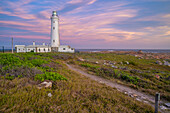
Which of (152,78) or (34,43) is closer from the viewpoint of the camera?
(152,78)

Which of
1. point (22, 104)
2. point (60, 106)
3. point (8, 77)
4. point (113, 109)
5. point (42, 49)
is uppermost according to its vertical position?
point (42, 49)

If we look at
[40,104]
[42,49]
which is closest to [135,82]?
[40,104]

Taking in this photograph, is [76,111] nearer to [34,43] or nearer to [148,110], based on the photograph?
[148,110]

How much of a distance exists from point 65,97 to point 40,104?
1.15m

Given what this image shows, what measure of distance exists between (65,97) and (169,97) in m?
7.05

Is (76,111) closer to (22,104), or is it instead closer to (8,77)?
(22,104)

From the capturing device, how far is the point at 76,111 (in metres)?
3.74

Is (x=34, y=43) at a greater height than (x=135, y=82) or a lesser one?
greater

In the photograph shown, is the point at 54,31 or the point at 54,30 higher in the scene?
the point at 54,30

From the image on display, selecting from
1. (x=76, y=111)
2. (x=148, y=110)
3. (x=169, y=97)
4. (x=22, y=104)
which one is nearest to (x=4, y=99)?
(x=22, y=104)

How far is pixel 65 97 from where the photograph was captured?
14.6 feet

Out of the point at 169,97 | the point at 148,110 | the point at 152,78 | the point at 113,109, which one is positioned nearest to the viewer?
the point at 113,109

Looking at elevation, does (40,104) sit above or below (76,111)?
above

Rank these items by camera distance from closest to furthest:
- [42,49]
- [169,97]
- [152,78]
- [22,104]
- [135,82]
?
1. [22,104]
2. [169,97]
3. [135,82]
4. [152,78]
5. [42,49]
